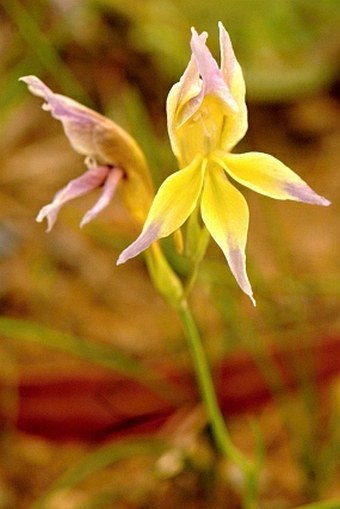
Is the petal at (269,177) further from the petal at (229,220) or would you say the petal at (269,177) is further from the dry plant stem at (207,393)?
the dry plant stem at (207,393)

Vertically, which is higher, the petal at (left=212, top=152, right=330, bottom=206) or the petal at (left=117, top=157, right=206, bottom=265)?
the petal at (left=117, top=157, right=206, bottom=265)

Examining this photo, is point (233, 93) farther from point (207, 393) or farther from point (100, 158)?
point (207, 393)

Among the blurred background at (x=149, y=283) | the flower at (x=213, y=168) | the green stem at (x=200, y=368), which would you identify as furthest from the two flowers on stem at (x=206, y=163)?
the blurred background at (x=149, y=283)

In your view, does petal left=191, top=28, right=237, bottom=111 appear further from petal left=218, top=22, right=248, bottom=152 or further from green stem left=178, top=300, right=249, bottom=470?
green stem left=178, top=300, right=249, bottom=470

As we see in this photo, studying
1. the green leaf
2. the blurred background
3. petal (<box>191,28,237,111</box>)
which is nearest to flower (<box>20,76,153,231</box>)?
petal (<box>191,28,237,111</box>)

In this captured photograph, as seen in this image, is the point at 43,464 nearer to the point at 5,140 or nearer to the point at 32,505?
the point at 32,505

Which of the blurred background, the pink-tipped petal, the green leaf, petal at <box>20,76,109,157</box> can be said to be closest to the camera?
the pink-tipped petal

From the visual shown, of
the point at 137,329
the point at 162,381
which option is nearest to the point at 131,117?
the point at 162,381
